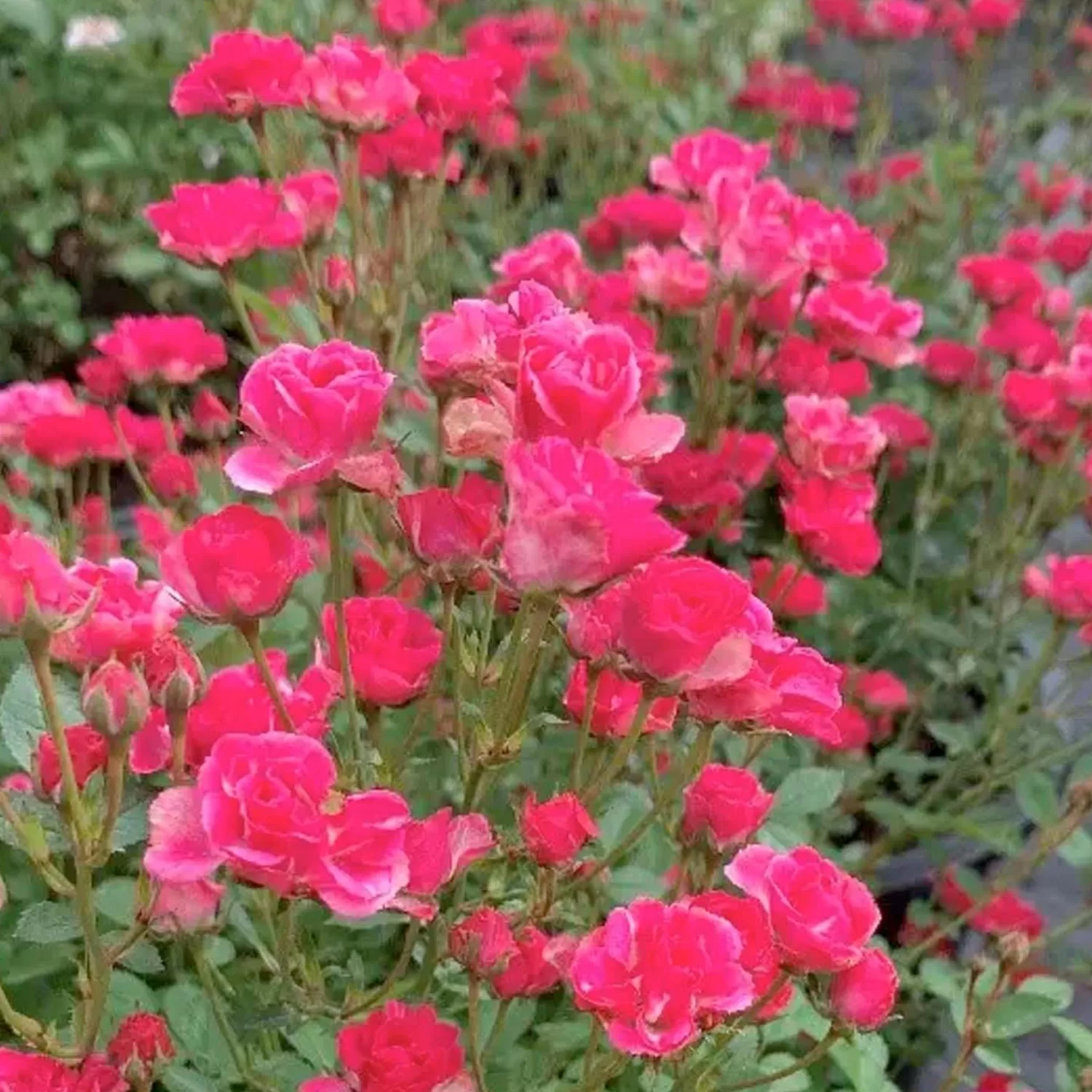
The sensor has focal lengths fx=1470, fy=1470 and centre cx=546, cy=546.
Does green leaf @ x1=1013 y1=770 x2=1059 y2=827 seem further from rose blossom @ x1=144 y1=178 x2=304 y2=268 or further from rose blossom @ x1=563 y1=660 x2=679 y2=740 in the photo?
rose blossom @ x1=144 y1=178 x2=304 y2=268

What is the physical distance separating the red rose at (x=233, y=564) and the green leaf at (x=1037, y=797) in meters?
0.72

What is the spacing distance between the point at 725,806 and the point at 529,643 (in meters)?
0.14

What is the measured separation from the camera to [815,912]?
581 millimetres

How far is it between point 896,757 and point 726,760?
0.62 ft

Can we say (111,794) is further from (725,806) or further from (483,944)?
(725,806)

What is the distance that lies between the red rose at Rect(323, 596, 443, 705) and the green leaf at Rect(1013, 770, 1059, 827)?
0.61 meters

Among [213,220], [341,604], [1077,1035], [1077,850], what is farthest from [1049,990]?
[213,220]

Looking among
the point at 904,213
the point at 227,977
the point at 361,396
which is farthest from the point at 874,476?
the point at 361,396

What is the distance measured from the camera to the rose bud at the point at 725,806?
2.21 feet

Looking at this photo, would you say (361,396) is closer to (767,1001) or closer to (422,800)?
(767,1001)

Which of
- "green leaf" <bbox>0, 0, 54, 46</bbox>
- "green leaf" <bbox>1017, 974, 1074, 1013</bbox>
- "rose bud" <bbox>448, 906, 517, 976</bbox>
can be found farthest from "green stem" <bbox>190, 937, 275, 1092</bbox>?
"green leaf" <bbox>0, 0, 54, 46</bbox>

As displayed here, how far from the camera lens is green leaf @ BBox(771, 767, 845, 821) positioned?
953mm

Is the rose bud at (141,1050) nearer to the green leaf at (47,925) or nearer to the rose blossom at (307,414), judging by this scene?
the green leaf at (47,925)

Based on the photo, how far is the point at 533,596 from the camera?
1.76 ft
